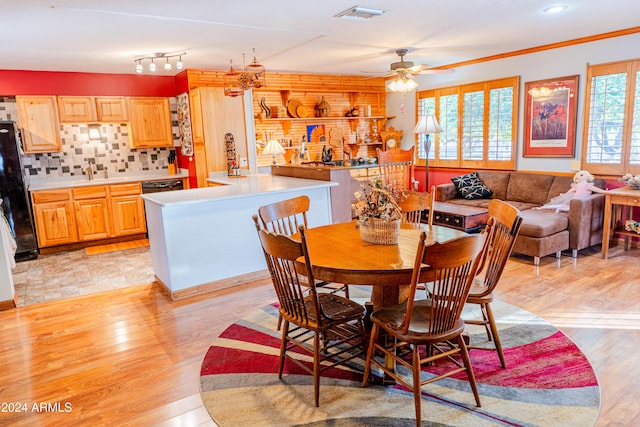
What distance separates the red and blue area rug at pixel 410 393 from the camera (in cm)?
213

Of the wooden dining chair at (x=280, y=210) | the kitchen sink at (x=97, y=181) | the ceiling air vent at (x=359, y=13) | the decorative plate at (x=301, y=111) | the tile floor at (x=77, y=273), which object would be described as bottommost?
the tile floor at (x=77, y=273)

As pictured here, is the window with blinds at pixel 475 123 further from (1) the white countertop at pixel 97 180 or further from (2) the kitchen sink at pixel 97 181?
(2) the kitchen sink at pixel 97 181

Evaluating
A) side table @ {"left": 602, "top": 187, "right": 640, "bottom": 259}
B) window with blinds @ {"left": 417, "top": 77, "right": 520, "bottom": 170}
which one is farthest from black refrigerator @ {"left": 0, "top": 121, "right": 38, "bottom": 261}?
side table @ {"left": 602, "top": 187, "right": 640, "bottom": 259}

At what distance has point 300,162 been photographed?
736cm

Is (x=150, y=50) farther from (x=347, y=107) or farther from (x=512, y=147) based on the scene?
(x=512, y=147)

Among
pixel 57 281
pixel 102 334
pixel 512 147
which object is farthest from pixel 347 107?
pixel 102 334

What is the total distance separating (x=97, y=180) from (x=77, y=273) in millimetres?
1927

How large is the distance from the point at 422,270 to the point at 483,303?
0.66 meters

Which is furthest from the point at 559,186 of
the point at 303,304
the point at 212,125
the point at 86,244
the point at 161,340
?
the point at 86,244

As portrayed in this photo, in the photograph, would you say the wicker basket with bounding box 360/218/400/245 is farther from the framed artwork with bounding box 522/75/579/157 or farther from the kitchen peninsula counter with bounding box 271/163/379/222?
the framed artwork with bounding box 522/75/579/157

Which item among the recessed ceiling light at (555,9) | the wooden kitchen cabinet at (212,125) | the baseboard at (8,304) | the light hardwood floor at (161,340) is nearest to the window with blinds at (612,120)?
the light hardwood floor at (161,340)

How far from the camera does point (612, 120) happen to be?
495 centimetres

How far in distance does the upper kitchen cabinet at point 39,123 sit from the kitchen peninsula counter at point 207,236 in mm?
2885

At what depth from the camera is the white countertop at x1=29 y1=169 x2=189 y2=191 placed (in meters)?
5.85
